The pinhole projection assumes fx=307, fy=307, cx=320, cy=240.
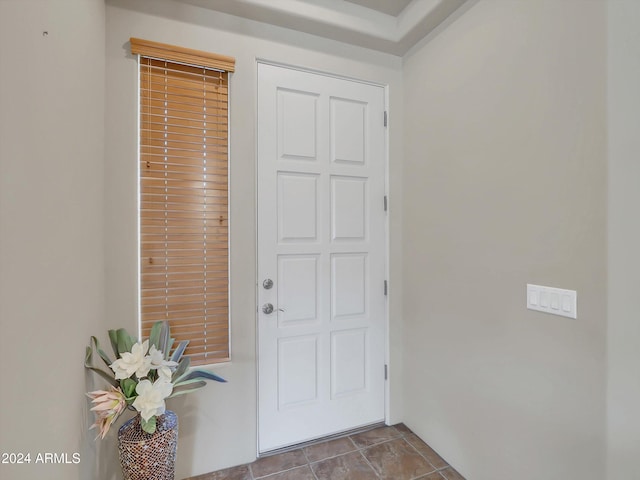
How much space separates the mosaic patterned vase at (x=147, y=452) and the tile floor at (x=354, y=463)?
537mm

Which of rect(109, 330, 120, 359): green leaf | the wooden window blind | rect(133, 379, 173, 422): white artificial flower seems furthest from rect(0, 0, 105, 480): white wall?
the wooden window blind

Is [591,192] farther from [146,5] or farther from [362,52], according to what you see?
[146,5]

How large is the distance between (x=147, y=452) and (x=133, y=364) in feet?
1.24

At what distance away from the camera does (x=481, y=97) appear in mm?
1647

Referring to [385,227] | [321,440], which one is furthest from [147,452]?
[385,227]

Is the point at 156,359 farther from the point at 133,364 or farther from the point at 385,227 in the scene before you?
the point at 385,227

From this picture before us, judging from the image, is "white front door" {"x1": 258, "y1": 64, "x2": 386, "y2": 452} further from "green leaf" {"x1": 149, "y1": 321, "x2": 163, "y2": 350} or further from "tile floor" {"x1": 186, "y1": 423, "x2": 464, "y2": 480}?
"green leaf" {"x1": 149, "y1": 321, "x2": 163, "y2": 350}

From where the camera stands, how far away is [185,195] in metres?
1.75

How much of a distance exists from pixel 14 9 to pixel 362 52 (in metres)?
1.91

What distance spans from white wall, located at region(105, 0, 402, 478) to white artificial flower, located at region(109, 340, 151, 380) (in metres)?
0.40

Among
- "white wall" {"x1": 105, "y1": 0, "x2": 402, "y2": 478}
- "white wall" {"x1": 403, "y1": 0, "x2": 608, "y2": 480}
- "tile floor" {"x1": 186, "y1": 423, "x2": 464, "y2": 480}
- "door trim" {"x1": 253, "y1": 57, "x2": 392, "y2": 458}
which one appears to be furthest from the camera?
"door trim" {"x1": 253, "y1": 57, "x2": 392, "y2": 458}

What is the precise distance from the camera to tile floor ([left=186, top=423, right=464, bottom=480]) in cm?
174

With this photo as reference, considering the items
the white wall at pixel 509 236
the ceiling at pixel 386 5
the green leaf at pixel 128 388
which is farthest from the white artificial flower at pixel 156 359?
the ceiling at pixel 386 5

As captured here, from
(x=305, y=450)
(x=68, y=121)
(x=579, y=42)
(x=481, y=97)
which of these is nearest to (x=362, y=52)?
(x=481, y=97)
